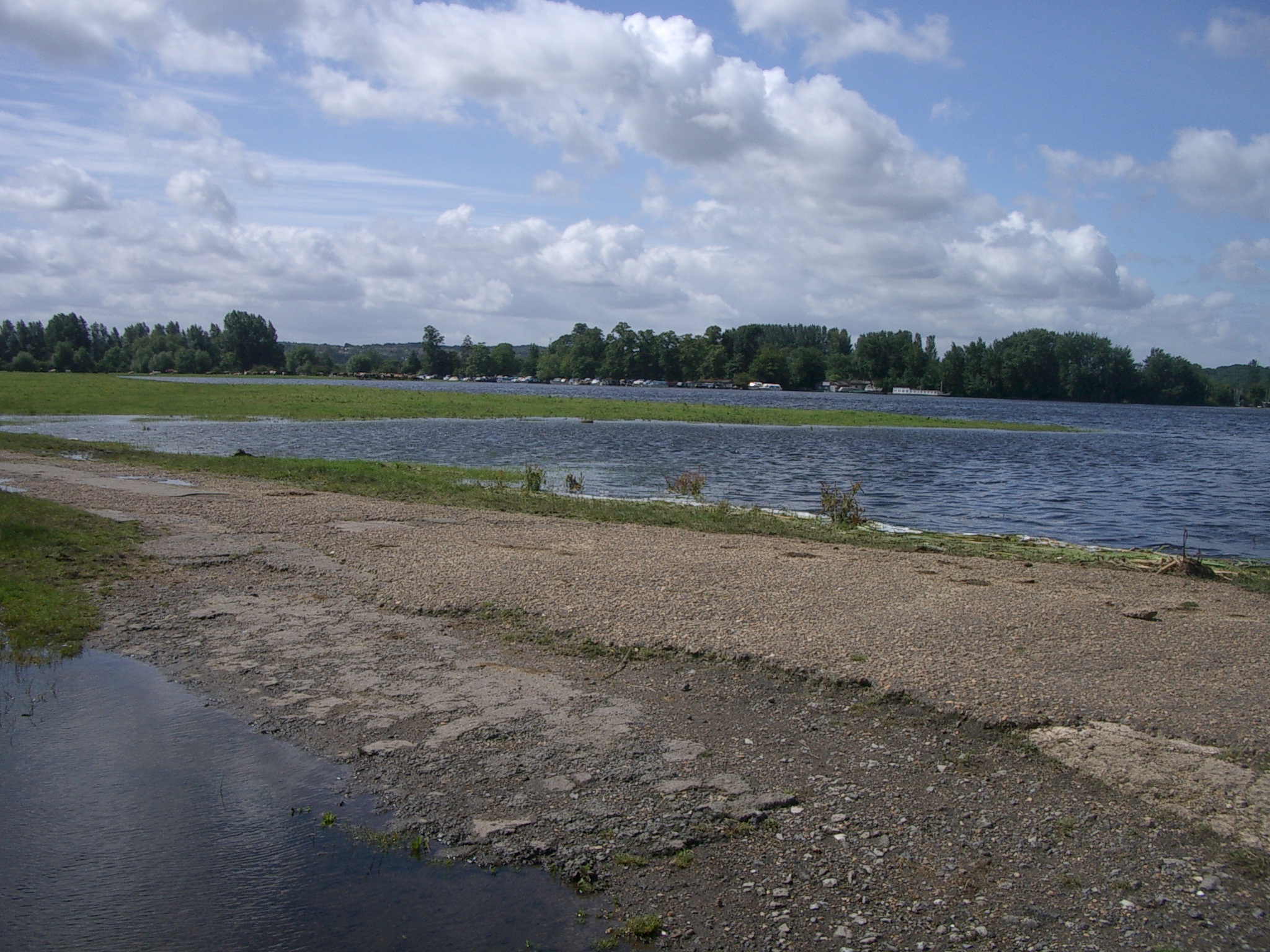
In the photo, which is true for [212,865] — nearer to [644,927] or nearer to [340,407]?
[644,927]

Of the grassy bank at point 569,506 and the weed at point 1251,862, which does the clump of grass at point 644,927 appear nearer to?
the weed at point 1251,862

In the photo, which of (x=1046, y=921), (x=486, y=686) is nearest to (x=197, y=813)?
(x=486, y=686)

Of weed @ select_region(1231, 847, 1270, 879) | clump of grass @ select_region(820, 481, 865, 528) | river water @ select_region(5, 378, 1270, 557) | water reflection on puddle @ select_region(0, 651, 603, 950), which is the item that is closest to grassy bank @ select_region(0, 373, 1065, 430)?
river water @ select_region(5, 378, 1270, 557)

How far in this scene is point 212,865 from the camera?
5750 millimetres

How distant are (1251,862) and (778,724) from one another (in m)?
3.44

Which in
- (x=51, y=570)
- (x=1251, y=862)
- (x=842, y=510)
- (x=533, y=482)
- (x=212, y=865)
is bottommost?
(x=212, y=865)

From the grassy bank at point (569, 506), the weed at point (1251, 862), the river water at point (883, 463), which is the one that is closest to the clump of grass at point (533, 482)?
the grassy bank at point (569, 506)

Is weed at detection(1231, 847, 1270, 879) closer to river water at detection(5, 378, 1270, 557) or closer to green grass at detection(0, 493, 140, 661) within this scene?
green grass at detection(0, 493, 140, 661)

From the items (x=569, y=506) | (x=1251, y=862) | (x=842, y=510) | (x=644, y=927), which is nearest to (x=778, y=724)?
(x=644, y=927)

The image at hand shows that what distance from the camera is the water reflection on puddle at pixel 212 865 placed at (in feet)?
16.8

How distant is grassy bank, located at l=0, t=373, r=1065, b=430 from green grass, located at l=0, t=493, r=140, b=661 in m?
39.1

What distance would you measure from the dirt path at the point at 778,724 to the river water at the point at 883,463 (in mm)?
11279

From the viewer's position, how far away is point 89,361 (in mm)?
180875

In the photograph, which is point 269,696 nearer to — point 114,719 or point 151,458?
point 114,719
